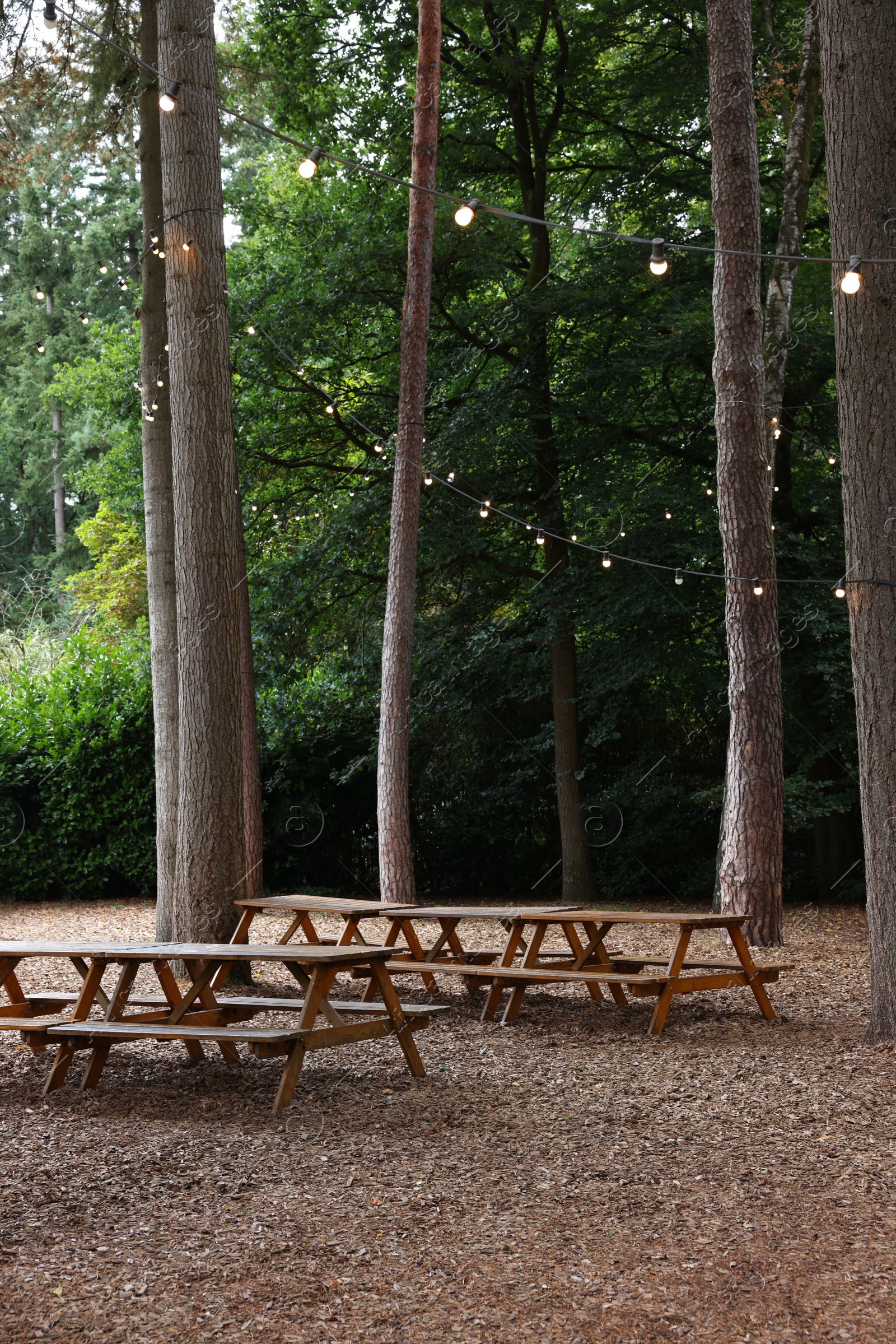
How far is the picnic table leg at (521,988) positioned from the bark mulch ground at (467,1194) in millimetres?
328

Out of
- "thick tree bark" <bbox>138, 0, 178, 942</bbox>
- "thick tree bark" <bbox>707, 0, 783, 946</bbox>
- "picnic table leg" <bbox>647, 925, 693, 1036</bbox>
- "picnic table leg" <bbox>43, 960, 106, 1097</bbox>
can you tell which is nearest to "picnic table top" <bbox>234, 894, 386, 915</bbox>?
"thick tree bark" <bbox>138, 0, 178, 942</bbox>

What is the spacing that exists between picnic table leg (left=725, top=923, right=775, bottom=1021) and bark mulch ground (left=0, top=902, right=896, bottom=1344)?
0.28 meters

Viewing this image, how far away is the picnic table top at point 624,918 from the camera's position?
581cm

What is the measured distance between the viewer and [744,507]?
9344 millimetres

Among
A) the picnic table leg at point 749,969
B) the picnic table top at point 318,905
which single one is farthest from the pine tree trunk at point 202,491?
the picnic table leg at point 749,969

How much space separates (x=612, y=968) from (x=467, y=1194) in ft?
10.5

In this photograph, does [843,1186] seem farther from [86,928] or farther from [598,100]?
[598,100]

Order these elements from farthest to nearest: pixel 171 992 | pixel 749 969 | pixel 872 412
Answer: pixel 749 969, pixel 872 412, pixel 171 992

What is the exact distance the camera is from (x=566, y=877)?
43.8 feet

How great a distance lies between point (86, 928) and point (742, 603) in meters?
6.73

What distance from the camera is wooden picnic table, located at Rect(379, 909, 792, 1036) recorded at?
5996 mm

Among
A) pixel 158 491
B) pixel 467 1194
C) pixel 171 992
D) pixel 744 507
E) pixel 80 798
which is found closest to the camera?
pixel 467 1194

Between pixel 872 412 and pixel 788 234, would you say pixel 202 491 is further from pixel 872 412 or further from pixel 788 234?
pixel 788 234

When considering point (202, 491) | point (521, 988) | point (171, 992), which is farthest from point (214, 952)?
point (202, 491)
